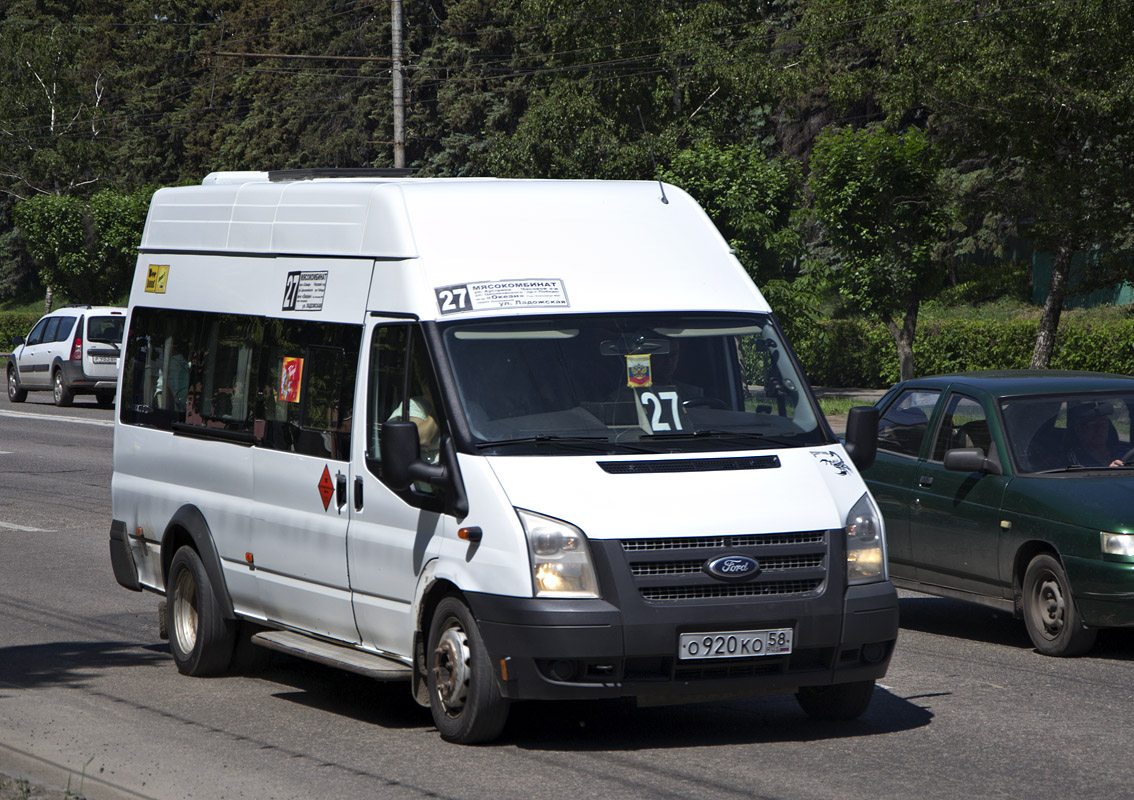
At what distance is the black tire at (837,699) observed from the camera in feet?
22.6

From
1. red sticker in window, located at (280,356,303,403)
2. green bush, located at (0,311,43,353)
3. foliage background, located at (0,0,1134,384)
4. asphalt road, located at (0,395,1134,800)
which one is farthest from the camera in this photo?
green bush, located at (0,311,43,353)

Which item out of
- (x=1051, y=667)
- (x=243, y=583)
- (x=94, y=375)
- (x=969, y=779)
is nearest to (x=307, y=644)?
(x=243, y=583)

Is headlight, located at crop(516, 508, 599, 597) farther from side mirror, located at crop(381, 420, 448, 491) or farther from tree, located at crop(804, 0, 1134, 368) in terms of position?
tree, located at crop(804, 0, 1134, 368)

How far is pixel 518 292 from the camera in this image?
7062 millimetres

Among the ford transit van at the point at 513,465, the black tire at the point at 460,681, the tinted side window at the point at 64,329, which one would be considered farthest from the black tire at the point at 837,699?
the tinted side window at the point at 64,329

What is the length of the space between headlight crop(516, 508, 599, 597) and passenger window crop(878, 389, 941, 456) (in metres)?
4.28

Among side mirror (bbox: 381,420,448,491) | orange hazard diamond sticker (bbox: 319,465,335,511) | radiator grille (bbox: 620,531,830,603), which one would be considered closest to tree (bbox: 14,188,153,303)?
orange hazard diamond sticker (bbox: 319,465,335,511)

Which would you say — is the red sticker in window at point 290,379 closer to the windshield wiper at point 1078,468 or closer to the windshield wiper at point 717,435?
the windshield wiper at point 717,435

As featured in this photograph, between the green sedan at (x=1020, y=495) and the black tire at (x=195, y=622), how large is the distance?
167 inches

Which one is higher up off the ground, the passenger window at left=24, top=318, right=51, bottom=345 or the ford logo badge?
the passenger window at left=24, top=318, right=51, bottom=345

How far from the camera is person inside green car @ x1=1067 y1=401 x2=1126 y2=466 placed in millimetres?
9227

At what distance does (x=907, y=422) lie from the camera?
1030cm

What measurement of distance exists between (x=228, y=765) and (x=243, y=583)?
1.90 meters

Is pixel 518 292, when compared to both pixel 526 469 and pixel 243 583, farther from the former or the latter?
pixel 243 583
